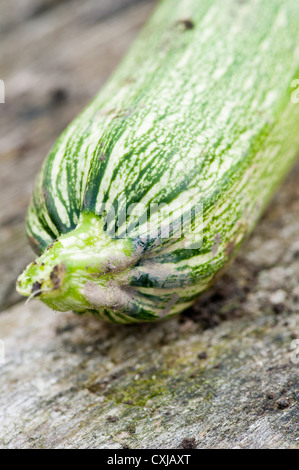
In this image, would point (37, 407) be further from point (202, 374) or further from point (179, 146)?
point (179, 146)

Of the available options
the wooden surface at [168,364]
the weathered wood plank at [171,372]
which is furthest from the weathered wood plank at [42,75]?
the weathered wood plank at [171,372]

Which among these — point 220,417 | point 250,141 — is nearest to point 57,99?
point 250,141

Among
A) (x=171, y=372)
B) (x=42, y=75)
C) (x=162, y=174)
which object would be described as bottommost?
(x=171, y=372)

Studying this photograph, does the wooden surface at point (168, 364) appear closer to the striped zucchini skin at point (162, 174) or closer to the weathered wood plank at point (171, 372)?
the weathered wood plank at point (171, 372)

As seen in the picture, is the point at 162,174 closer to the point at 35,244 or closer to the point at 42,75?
the point at 35,244

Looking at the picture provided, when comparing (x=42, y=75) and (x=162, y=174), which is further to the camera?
(x=42, y=75)

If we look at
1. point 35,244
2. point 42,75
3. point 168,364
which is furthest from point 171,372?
point 42,75
